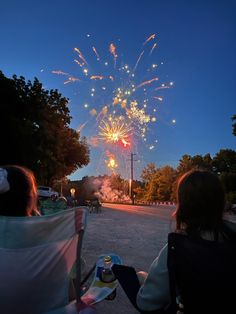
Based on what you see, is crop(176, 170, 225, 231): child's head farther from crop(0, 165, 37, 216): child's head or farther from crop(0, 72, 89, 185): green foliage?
crop(0, 72, 89, 185): green foliage

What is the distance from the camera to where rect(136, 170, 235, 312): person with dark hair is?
7.00 feet

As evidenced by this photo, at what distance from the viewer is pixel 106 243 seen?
10.2 m

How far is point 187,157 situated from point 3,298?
188ft

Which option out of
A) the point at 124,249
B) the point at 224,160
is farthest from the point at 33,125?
the point at 224,160

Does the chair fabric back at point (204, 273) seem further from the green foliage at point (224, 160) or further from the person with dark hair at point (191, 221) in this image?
the green foliage at point (224, 160)

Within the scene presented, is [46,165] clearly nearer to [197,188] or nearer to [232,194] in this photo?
[232,194]

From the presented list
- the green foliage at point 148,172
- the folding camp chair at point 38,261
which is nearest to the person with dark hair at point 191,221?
the folding camp chair at point 38,261

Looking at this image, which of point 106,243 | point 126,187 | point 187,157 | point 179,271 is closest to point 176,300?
point 179,271

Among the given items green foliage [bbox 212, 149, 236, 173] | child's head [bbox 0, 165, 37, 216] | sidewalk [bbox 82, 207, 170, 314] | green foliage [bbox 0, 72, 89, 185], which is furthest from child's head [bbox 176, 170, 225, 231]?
green foliage [bbox 212, 149, 236, 173]

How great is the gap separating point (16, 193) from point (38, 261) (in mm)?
598

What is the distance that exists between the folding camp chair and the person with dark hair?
51 cm

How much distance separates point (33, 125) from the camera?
86.9ft

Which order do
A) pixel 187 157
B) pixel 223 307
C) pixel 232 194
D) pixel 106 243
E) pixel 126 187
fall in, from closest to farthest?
pixel 223 307 → pixel 106 243 → pixel 232 194 → pixel 187 157 → pixel 126 187

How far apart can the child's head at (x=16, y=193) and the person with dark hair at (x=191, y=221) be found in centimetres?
105
